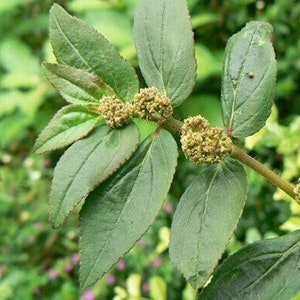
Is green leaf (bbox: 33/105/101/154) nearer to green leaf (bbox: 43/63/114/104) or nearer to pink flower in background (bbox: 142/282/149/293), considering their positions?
green leaf (bbox: 43/63/114/104)

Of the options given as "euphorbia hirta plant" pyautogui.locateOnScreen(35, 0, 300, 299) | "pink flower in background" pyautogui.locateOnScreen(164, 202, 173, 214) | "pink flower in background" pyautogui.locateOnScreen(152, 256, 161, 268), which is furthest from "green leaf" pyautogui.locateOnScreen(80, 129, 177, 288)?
"pink flower in background" pyautogui.locateOnScreen(164, 202, 173, 214)

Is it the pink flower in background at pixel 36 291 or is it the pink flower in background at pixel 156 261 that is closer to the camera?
the pink flower in background at pixel 156 261

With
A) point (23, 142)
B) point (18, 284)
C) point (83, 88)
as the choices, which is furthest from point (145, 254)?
point (83, 88)

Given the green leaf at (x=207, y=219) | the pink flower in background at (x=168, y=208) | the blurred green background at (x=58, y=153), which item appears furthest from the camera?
the pink flower in background at (x=168, y=208)

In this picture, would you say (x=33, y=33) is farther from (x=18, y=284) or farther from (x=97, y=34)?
(x=97, y=34)

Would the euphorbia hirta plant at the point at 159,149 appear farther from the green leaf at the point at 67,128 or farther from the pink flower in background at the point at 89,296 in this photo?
the pink flower in background at the point at 89,296

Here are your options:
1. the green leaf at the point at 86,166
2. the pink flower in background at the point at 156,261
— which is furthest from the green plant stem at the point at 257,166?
the pink flower in background at the point at 156,261
